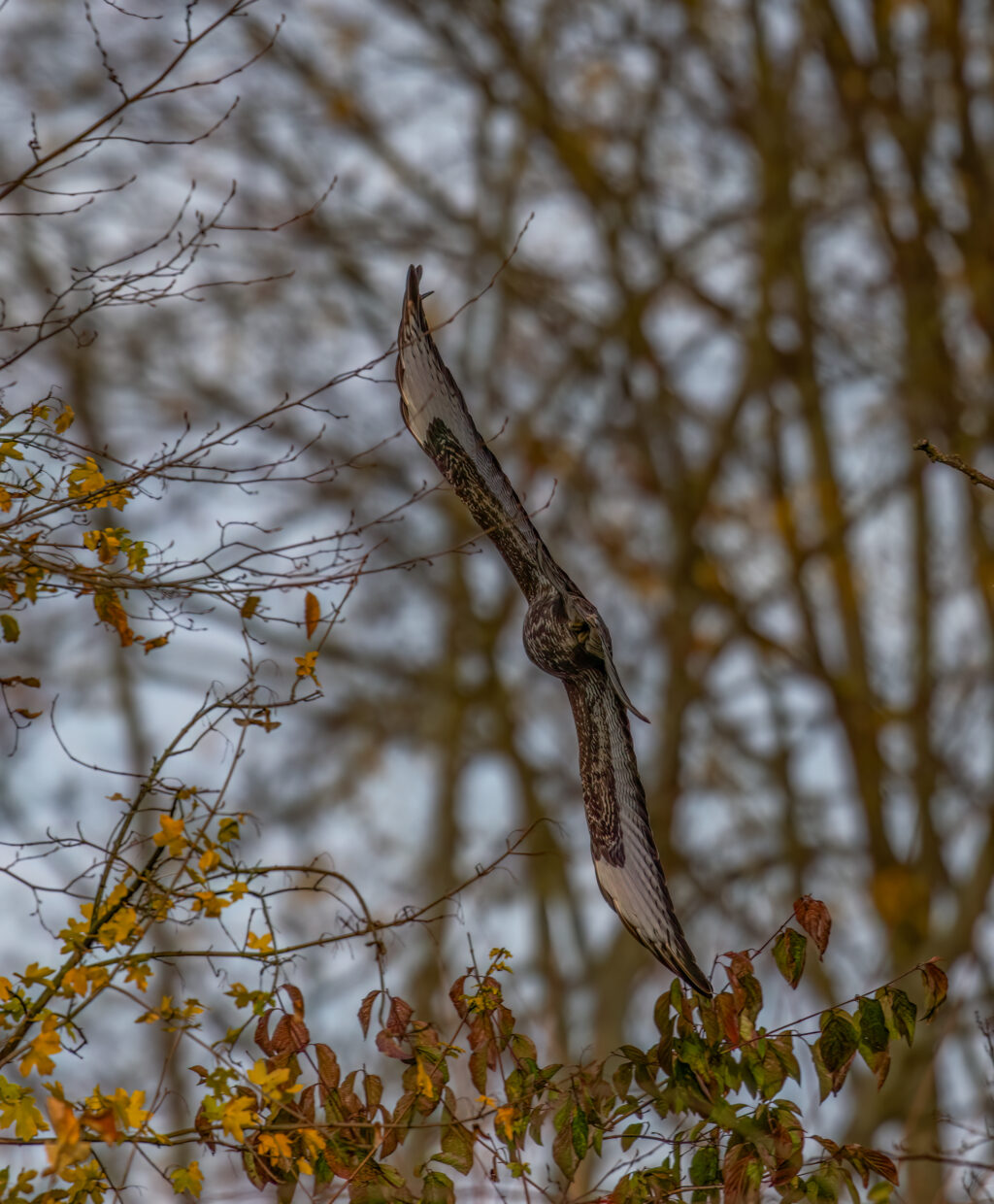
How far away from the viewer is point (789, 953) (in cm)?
162

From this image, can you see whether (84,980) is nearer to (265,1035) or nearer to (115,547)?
(265,1035)

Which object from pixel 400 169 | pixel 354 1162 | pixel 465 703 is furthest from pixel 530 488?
pixel 354 1162

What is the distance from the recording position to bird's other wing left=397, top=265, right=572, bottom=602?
1676 mm

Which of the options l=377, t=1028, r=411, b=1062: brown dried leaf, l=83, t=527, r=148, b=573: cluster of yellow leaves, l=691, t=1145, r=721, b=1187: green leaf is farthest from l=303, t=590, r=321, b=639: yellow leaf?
l=691, t=1145, r=721, b=1187: green leaf

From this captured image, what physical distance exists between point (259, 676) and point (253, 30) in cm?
480

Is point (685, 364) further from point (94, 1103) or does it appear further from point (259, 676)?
point (94, 1103)

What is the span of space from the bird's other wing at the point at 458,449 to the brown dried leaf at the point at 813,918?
1.62ft

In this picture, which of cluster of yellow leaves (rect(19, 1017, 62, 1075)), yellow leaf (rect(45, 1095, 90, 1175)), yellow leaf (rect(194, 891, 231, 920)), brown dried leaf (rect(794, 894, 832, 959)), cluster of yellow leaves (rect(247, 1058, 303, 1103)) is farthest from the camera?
brown dried leaf (rect(794, 894, 832, 959))

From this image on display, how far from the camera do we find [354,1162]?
1540 millimetres

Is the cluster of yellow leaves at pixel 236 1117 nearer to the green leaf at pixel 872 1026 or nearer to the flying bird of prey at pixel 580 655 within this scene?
the flying bird of prey at pixel 580 655

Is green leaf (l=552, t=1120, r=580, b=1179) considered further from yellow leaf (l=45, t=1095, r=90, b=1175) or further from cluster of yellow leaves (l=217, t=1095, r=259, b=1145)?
yellow leaf (l=45, t=1095, r=90, b=1175)

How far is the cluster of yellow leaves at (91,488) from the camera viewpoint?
1.61 m

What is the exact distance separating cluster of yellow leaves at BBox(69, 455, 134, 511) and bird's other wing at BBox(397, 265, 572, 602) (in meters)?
0.40

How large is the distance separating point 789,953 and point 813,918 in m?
0.05
